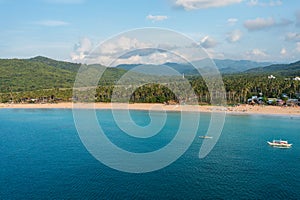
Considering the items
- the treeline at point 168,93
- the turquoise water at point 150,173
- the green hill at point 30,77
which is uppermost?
the green hill at point 30,77

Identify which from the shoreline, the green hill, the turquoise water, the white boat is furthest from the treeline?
the white boat

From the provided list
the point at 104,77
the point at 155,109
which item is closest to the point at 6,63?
the point at 104,77

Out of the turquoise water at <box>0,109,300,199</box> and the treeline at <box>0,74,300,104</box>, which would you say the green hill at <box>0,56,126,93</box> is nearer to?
the treeline at <box>0,74,300,104</box>

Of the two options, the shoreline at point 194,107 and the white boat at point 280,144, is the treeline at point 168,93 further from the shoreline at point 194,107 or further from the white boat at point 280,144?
the white boat at point 280,144

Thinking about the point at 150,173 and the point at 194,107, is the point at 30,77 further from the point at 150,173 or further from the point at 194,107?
the point at 150,173

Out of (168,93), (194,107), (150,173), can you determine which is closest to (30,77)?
(168,93)

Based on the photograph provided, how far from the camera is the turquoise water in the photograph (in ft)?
77.5

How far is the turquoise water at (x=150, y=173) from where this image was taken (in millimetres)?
23609

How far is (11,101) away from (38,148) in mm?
63096

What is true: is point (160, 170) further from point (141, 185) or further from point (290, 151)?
point (290, 151)

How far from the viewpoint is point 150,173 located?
92.1 feet

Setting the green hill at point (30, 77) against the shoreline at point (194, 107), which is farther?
the green hill at point (30, 77)

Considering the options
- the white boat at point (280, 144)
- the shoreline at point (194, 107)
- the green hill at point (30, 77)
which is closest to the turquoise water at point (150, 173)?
the white boat at point (280, 144)

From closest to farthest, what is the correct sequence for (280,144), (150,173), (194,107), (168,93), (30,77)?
(150,173)
(280,144)
(194,107)
(168,93)
(30,77)
